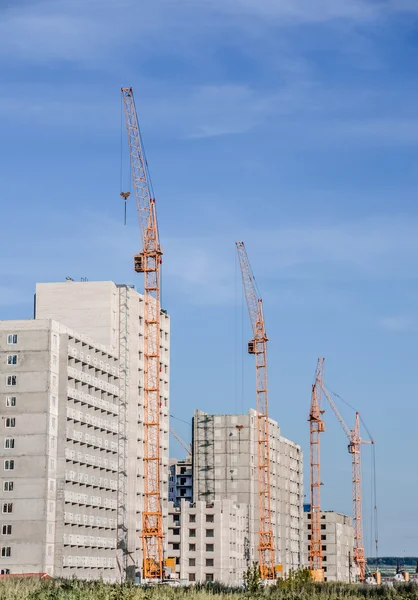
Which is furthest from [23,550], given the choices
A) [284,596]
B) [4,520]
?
[284,596]

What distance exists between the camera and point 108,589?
85.6 m

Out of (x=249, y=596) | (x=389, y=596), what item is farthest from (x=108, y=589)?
(x=389, y=596)

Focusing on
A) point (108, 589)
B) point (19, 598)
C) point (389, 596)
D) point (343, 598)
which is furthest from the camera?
point (389, 596)

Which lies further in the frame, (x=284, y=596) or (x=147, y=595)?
(x=284, y=596)

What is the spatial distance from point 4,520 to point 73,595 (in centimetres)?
12134

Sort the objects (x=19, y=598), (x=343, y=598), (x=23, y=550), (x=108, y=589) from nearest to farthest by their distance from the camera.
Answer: (x=19, y=598) < (x=108, y=589) < (x=343, y=598) < (x=23, y=550)

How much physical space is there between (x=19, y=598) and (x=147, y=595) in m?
9.63

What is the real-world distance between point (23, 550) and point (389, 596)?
106 m

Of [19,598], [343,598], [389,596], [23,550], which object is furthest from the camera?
[23,550]

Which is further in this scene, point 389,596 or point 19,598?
point 389,596

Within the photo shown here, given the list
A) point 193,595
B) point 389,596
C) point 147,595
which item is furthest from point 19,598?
point 389,596

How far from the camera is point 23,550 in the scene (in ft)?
648

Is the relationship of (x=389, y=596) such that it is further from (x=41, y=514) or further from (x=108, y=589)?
(x=41, y=514)

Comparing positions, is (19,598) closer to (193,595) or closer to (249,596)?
(193,595)
